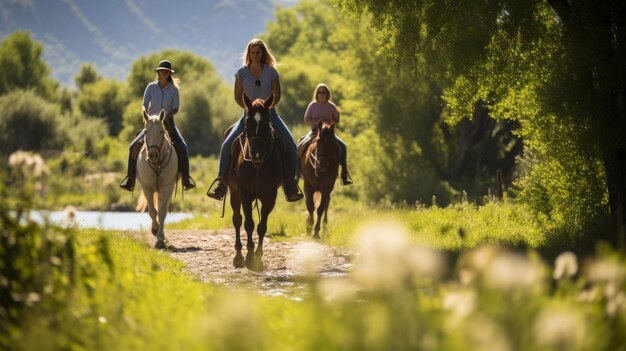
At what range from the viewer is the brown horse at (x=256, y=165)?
1202 cm

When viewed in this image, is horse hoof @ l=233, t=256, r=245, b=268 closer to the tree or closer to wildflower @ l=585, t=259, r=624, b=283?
the tree

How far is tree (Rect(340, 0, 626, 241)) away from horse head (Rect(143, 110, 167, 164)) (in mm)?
3800

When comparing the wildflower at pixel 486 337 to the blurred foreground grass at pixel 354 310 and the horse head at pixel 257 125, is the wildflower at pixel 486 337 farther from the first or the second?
the horse head at pixel 257 125

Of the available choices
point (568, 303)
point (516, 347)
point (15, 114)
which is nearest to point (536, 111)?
point (568, 303)

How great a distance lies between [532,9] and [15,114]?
45.5 m

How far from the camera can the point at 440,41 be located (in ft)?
44.8

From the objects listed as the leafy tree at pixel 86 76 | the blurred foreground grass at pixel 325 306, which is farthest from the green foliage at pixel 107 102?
the blurred foreground grass at pixel 325 306

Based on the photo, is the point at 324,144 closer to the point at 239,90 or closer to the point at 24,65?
the point at 239,90

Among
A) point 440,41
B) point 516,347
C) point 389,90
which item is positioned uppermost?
point 389,90

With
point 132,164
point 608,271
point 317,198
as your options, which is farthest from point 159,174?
point 608,271

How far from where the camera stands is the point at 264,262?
13523mm

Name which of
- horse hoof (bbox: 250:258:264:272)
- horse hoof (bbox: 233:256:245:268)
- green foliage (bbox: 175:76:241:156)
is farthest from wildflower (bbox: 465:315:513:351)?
green foliage (bbox: 175:76:241:156)

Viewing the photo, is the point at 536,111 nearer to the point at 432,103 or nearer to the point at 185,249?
the point at 185,249

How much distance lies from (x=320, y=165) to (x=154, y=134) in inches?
154
